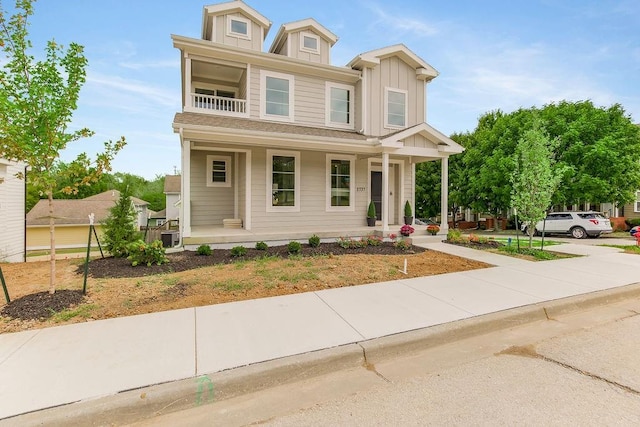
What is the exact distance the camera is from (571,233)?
17359 millimetres

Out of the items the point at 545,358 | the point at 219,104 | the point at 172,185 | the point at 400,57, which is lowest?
the point at 545,358

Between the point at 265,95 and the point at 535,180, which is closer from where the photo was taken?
the point at 535,180

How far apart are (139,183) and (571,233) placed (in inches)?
2828

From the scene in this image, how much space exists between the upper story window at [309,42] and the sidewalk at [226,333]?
11.1m

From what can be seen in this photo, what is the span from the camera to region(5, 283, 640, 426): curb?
7.39 ft

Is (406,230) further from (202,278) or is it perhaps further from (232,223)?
(202,278)

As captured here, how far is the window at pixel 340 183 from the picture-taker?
11766 millimetres

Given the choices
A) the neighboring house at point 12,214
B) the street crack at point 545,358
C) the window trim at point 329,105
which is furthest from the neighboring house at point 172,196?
the street crack at point 545,358

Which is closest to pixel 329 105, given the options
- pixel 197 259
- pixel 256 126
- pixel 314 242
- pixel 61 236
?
pixel 256 126

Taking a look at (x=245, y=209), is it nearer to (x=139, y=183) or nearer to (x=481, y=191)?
(x=481, y=191)

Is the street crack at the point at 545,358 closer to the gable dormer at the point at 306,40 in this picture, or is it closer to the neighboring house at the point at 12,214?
the gable dormer at the point at 306,40

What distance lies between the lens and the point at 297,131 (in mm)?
11086

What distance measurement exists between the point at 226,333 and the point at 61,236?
30091mm

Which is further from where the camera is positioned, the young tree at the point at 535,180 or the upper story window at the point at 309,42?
the upper story window at the point at 309,42
